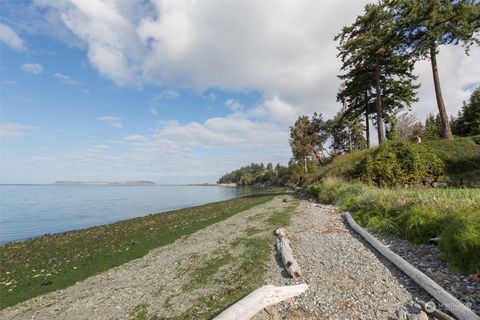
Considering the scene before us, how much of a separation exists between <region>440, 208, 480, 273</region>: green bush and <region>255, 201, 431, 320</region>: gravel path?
1.04 metres

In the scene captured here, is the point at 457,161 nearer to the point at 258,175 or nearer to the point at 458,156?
the point at 458,156

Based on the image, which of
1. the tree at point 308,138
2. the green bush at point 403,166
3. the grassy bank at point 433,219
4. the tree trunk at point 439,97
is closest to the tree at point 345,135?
the tree at point 308,138

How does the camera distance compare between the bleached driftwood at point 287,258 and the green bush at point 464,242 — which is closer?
the green bush at point 464,242

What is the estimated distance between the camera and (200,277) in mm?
6035

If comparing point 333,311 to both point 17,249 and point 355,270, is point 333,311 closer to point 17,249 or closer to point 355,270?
point 355,270

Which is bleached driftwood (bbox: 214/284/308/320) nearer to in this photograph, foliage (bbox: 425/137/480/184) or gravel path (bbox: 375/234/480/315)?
gravel path (bbox: 375/234/480/315)

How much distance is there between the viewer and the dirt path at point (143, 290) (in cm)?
507

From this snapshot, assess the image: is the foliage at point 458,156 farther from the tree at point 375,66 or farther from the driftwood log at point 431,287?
the driftwood log at point 431,287

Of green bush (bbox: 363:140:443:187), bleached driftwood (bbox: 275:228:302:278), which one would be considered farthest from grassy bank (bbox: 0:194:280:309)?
green bush (bbox: 363:140:443:187)

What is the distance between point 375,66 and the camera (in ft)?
78.6

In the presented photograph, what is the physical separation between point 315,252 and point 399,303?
2.64 metres

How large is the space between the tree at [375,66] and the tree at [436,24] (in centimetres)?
84

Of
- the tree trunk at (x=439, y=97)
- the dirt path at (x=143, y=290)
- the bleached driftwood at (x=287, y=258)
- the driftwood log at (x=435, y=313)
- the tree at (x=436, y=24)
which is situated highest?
the tree at (x=436, y=24)

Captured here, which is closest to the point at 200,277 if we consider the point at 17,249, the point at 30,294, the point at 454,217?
the point at 30,294
